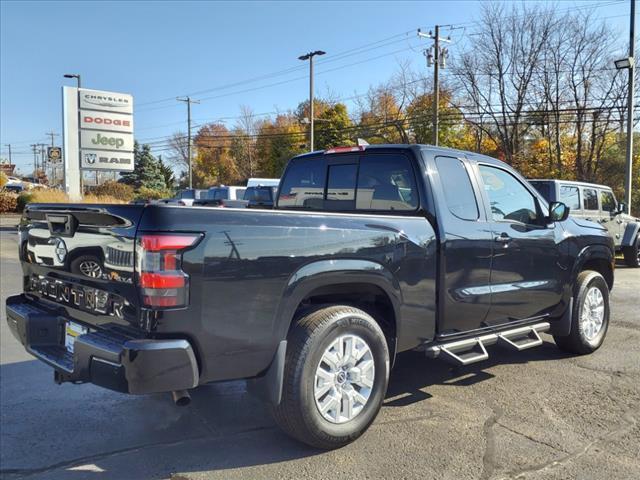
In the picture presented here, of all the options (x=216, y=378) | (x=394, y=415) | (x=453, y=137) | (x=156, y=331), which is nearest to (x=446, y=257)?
(x=394, y=415)

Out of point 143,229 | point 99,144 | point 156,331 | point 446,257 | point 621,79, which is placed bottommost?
point 156,331

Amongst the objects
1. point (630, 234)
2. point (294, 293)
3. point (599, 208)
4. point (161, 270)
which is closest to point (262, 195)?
point (599, 208)

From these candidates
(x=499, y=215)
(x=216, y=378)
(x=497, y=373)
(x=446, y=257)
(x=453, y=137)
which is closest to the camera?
(x=216, y=378)

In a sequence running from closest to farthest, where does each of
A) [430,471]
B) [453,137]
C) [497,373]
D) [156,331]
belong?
[156,331], [430,471], [497,373], [453,137]

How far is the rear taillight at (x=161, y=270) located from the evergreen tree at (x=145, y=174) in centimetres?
5506

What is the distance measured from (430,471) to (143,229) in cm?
211

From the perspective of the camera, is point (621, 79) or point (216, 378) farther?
point (621, 79)

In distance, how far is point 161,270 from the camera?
2668 millimetres

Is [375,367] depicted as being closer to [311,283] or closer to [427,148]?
[311,283]

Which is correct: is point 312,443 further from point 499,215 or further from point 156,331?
point 499,215

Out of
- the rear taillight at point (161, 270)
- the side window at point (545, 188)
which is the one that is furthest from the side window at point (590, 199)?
the rear taillight at point (161, 270)

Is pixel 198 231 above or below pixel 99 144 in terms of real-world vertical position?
below

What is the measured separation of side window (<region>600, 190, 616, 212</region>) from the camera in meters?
12.6

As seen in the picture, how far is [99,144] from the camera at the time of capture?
28.9 meters
